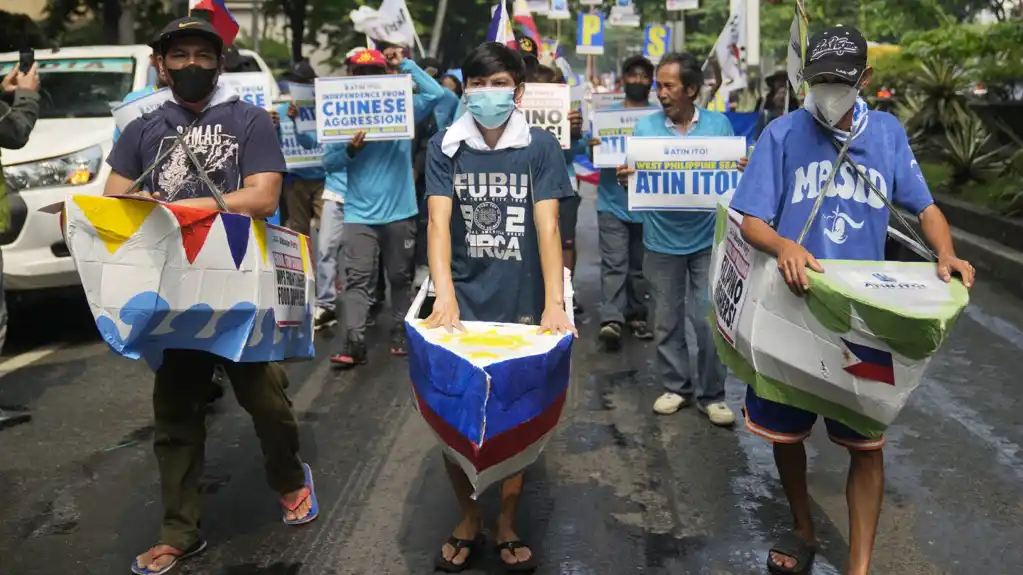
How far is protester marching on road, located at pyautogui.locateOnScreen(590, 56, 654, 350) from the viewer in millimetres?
8305

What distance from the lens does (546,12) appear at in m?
23.6

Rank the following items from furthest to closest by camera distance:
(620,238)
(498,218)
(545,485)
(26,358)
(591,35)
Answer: (591,35) → (620,238) → (26,358) → (545,485) → (498,218)

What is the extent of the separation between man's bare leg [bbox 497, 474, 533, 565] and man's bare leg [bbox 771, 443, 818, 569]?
94 centimetres

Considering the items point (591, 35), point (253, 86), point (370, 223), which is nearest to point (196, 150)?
point (370, 223)

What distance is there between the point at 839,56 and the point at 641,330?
16.2ft

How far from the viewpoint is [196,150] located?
4305 millimetres

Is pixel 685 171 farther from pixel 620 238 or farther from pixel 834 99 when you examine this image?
pixel 834 99

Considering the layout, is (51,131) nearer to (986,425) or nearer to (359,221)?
(359,221)

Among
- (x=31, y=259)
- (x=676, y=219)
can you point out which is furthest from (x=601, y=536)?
(x=31, y=259)

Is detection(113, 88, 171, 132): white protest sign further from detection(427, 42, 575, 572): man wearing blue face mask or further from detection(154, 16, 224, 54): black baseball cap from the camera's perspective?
detection(427, 42, 575, 572): man wearing blue face mask

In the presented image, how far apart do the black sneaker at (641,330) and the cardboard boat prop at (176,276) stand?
180 inches

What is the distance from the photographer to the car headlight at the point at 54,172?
8078 millimetres

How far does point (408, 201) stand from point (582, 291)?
10.2 ft

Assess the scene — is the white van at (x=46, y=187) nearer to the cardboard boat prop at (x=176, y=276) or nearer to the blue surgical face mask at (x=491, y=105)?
the cardboard boat prop at (x=176, y=276)
